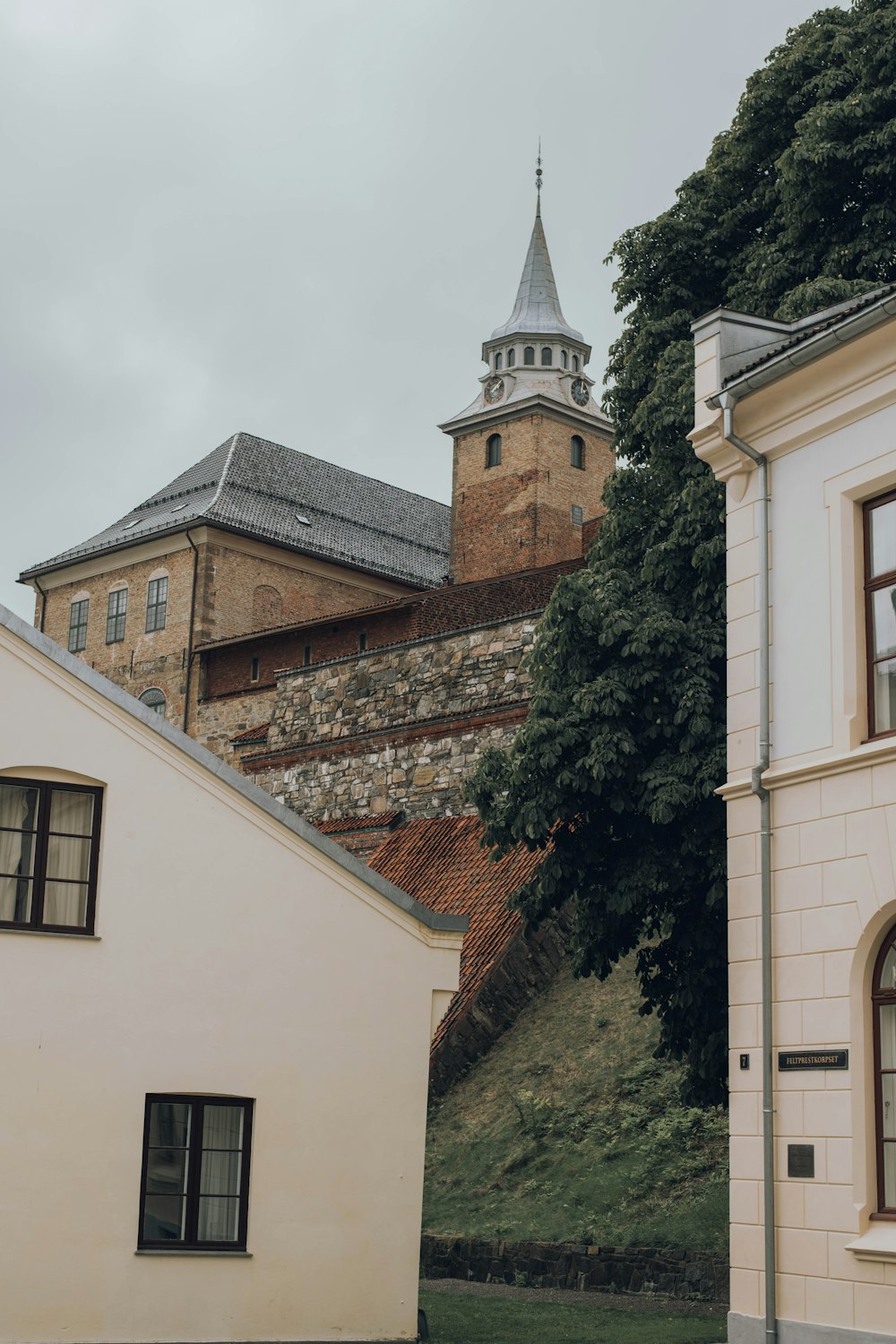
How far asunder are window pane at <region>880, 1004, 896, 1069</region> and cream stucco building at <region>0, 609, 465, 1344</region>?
432cm

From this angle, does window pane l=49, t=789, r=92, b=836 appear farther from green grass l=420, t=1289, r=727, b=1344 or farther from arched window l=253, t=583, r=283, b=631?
arched window l=253, t=583, r=283, b=631

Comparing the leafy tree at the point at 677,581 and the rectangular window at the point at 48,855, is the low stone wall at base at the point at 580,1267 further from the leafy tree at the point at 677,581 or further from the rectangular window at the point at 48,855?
the rectangular window at the point at 48,855

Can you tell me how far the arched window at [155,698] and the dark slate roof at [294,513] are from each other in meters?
5.41

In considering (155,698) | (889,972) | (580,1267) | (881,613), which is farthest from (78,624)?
(889,972)

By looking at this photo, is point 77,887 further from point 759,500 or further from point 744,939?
point 759,500

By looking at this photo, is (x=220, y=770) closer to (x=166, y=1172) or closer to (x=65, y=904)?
(x=65, y=904)

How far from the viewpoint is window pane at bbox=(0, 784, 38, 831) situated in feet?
45.4

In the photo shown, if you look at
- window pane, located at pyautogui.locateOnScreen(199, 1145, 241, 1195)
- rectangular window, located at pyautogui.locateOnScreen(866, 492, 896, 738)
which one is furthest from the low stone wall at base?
rectangular window, located at pyautogui.locateOnScreen(866, 492, 896, 738)

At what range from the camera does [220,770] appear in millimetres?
14445

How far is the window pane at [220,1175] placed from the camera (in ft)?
44.7

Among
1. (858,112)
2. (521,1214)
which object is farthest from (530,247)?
(521,1214)

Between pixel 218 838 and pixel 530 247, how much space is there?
5054cm

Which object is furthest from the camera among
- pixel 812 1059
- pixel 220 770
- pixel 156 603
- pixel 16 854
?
pixel 156 603

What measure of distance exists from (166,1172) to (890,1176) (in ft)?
18.4
